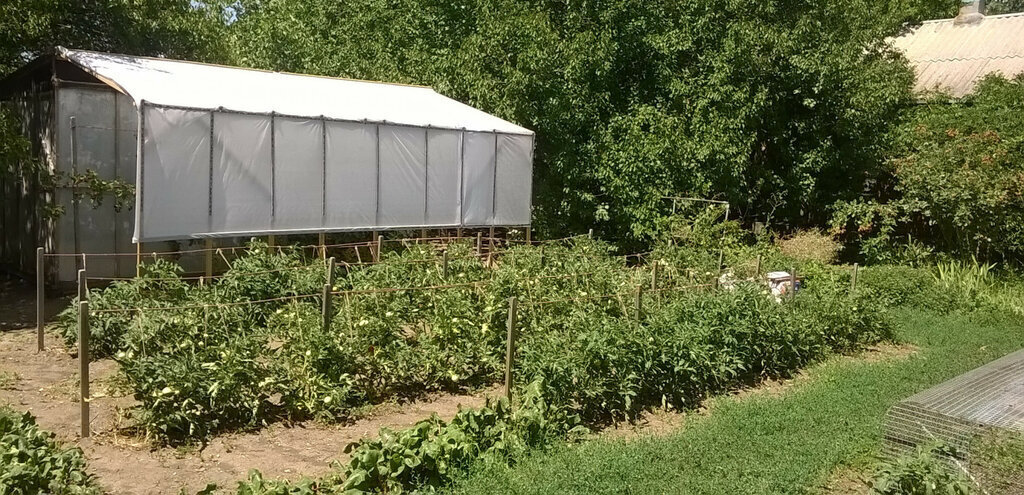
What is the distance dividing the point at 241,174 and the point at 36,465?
6.91 m

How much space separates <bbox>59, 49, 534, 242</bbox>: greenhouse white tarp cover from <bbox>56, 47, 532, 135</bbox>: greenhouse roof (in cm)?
3

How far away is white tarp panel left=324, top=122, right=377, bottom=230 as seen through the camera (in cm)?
1202

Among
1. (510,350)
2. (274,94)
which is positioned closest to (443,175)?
(274,94)

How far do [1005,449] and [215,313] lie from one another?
6234 mm

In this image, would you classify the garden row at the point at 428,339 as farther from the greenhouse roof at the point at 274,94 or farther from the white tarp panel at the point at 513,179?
the white tarp panel at the point at 513,179

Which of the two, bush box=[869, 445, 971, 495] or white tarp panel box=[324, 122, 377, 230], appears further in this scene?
white tarp panel box=[324, 122, 377, 230]

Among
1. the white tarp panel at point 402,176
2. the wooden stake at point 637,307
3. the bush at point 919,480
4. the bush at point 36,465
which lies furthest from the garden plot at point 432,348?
the white tarp panel at point 402,176

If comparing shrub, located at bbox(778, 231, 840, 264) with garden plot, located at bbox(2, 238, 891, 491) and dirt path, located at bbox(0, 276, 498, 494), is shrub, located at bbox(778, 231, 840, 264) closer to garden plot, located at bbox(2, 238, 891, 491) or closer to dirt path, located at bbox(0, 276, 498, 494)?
garden plot, located at bbox(2, 238, 891, 491)

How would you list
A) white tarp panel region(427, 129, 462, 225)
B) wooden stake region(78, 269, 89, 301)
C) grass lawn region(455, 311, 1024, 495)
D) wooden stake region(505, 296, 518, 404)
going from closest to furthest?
grass lawn region(455, 311, 1024, 495), wooden stake region(505, 296, 518, 404), wooden stake region(78, 269, 89, 301), white tarp panel region(427, 129, 462, 225)

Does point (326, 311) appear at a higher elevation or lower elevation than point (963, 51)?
lower

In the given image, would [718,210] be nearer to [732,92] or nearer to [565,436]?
[732,92]

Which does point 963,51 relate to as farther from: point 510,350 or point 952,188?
point 510,350

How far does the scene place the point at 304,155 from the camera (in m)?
11.7

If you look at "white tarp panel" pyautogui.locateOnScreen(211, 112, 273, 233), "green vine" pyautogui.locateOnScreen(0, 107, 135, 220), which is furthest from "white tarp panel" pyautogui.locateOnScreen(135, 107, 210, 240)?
"green vine" pyautogui.locateOnScreen(0, 107, 135, 220)
